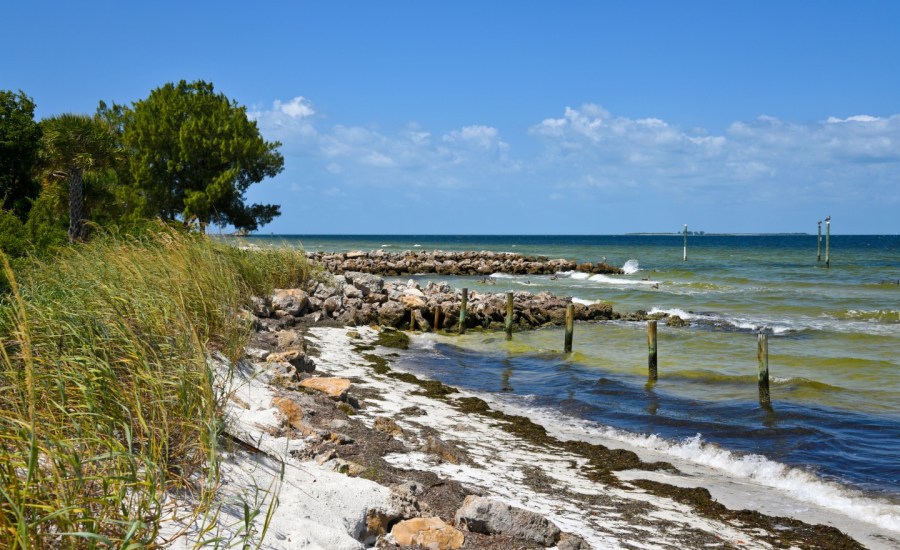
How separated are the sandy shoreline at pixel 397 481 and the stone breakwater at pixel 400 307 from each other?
8.61 m

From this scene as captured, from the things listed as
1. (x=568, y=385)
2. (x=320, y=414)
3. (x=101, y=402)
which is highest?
(x=101, y=402)

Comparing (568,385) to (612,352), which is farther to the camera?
(612,352)

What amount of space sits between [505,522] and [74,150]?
1487cm

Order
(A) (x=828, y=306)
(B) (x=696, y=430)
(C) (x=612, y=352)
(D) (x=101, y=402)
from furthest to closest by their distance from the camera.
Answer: (A) (x=828, y=306)
(C) (x=612, y=352)
(B) (x=696, y=430)
(D) (x=101, y=402)

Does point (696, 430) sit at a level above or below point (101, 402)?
below

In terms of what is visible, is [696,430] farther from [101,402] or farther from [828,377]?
[101,402]

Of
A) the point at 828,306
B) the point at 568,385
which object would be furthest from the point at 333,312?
the point at 828,306

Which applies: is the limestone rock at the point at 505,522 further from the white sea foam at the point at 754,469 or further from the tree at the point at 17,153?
the tree at the point at 17,153

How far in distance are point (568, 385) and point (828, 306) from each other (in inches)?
729

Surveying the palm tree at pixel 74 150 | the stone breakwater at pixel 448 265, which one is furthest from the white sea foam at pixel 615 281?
the palm tree at pixel 74 150

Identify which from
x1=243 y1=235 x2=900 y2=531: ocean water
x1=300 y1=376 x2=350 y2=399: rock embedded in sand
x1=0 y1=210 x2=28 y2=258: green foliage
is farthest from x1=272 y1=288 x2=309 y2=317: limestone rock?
x1=300 y1=376 x2=350 y2=399: rock embedded in sand

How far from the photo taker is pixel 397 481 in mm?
5680

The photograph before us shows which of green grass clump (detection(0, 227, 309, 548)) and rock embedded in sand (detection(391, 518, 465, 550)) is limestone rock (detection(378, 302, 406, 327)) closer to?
green grass clump (detection(0, 227, 309, 548))

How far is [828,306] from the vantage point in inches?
1092
